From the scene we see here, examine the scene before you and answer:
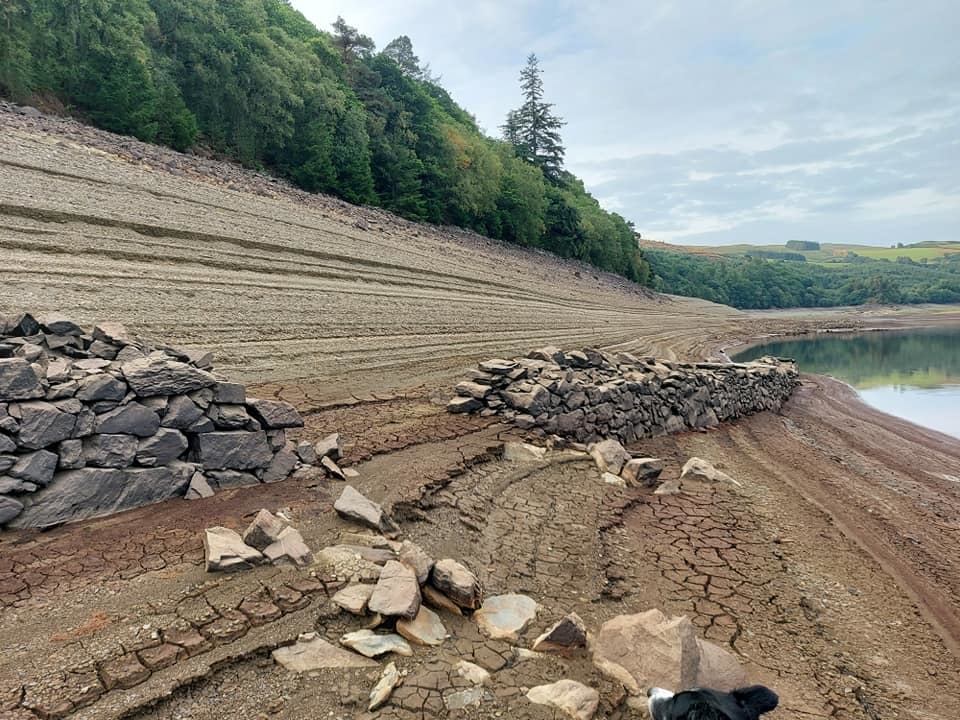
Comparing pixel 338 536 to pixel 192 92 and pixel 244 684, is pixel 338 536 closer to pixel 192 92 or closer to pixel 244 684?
pixel 244 684

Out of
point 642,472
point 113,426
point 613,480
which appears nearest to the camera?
point 113,426

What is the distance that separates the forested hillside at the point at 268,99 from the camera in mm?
19547

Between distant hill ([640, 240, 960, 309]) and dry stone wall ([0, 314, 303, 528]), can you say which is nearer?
dry stone wall ([0, 314, 303, 528])

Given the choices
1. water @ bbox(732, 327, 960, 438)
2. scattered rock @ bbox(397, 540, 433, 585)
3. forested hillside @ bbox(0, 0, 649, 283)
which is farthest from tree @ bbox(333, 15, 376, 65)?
scattered rock @ bbox(397, 540, 433, 585)

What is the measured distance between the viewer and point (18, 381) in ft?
16.8

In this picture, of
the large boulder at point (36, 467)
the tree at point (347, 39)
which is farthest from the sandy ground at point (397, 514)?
the tree at point (347, 39)

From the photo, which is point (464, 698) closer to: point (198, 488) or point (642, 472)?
point (198, 488)

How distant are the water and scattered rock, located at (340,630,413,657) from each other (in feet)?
74.9

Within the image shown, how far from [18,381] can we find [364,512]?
3423 mm

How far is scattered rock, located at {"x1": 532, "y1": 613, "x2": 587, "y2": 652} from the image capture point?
452 cm

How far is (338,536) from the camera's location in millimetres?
5680

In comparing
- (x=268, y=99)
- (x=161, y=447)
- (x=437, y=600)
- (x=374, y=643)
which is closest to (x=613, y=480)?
(x=437, y=600)

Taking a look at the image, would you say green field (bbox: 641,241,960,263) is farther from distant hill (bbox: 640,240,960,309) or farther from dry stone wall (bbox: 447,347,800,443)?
dry stone wall (bbox: 447,347,800,443)

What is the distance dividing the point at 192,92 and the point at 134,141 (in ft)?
19.8
